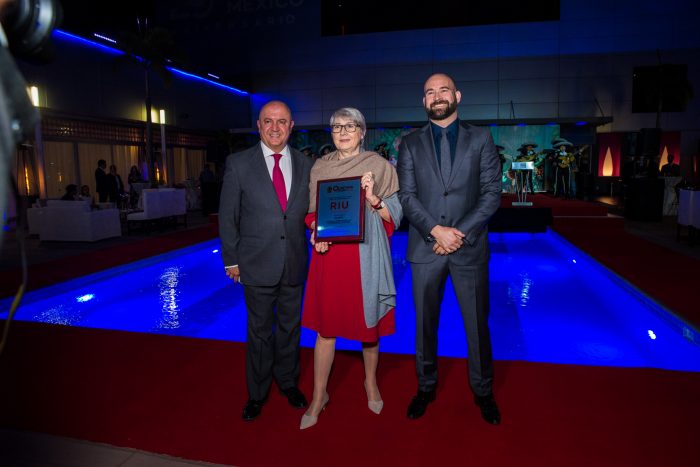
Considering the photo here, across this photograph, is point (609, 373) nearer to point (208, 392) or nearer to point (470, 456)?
point (470, 456)

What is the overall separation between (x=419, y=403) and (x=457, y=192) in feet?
3.32

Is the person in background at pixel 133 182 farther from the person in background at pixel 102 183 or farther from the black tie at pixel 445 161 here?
the black tie at pixel 445 161

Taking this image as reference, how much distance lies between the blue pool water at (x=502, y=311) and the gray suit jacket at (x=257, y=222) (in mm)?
1959

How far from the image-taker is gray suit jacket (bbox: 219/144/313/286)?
242cm

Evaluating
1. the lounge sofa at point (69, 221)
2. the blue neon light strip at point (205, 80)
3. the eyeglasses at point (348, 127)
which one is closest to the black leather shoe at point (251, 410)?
the eyeglasses at point (348, 127)

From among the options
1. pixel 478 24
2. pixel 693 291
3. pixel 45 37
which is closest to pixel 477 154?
pixel 45 37

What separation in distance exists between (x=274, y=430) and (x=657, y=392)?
193cm

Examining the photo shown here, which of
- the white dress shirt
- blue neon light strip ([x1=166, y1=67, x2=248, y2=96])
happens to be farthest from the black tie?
blue neon light strip ([x1=166, y1=67, x2=248, y2=96])

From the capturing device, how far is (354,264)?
2.27 meters

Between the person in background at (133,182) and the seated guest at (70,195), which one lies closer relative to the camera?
the seated guest at (70,195)

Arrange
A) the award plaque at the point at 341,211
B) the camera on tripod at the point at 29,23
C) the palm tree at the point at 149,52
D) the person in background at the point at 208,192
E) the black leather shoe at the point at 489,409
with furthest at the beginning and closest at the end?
1. the person in background at the point at 208,192
2. the palm tree at the point at 149,52
3. the black leather shoe at the point at 489,409
4. the award plaque at the point at 341,211
5. the camera on tripod at the point at 29,23

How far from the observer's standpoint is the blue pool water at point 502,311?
3957mm

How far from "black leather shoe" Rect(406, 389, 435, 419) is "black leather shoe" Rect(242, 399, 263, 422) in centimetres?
71

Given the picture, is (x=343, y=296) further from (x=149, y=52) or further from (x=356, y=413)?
(x=149, y=52)
